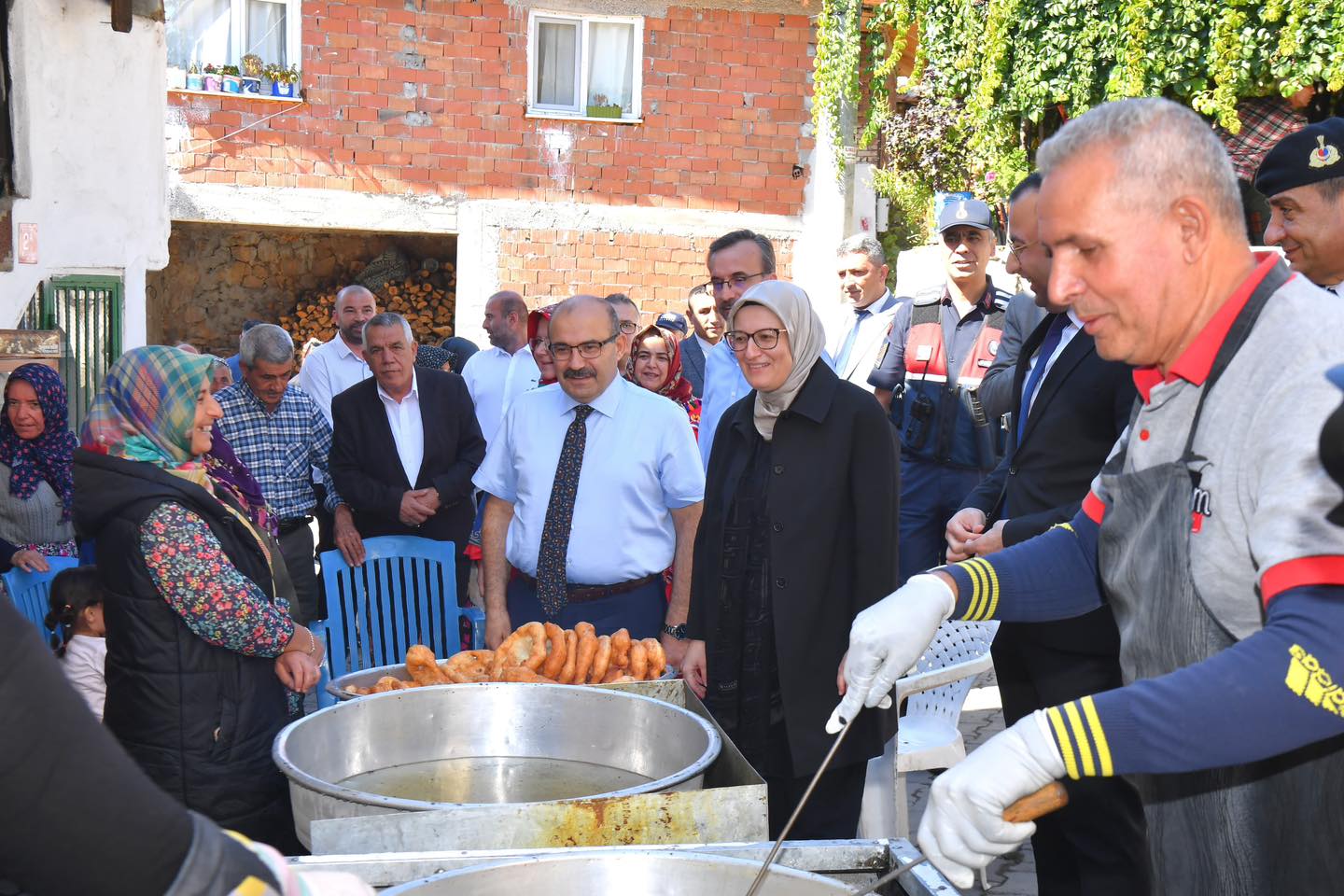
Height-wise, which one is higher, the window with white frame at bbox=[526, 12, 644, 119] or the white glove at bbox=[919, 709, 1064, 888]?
the window with white frame at bbox=[526, 12, 644, 119]

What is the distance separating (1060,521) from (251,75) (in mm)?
11909

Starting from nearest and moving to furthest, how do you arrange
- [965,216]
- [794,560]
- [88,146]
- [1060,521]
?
[1060,521] < [794,560] < [965,216] < [88,146]

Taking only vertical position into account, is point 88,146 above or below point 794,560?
above

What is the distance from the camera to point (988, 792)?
157 centimetres

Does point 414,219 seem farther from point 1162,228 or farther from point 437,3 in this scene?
point 1162,228

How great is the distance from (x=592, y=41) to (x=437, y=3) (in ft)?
5.65

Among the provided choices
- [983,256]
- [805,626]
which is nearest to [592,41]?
[983,256]

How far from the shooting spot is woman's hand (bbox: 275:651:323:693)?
132 inches

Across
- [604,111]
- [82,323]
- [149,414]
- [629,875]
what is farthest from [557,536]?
[604,111]

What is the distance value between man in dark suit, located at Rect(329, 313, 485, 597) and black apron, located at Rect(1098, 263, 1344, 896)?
3.99 metres

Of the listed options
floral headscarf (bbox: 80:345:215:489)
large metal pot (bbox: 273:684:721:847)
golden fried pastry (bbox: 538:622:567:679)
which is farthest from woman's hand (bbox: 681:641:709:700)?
floral headscarf (bbox: 80:345:215:489)

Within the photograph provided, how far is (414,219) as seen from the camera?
13.2m

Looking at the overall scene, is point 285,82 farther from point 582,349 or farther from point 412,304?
point 582,349

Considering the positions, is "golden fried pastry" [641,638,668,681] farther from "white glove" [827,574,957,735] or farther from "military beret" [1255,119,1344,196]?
"military beret" [1255,119,1344,196]
